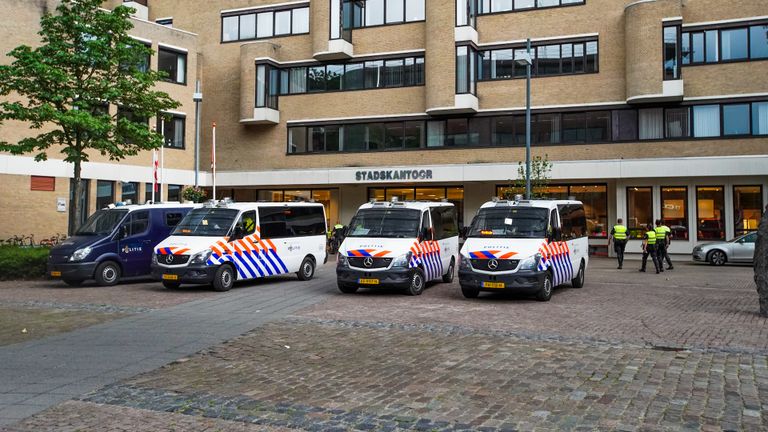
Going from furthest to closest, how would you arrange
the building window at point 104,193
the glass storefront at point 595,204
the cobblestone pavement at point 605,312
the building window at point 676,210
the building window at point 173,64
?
the building window at point 173,64
the building window at point 104,193
the glass storefront at point 595,204
the building window at point 676,210
the cobblestone pavement at point 605,312

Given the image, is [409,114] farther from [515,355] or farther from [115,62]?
[515,355]

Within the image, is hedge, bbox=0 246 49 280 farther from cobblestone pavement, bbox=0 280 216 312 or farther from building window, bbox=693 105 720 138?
building window, bbox=693 105 720 138

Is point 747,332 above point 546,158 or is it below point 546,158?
below

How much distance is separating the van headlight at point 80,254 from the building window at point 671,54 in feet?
74.6

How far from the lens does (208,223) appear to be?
1592 cm

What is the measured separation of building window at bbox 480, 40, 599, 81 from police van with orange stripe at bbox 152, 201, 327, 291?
15.2 m

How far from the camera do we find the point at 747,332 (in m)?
9.80

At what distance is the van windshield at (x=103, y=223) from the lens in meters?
16.8

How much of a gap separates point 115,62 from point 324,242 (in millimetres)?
8262

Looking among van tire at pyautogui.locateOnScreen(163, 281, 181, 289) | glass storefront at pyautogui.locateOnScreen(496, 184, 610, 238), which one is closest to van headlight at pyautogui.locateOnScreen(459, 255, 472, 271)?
van tire at pyautogui.locateOnScreen(163, 281, 181, 289)

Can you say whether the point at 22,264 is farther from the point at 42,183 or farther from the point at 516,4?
the point at 516,4

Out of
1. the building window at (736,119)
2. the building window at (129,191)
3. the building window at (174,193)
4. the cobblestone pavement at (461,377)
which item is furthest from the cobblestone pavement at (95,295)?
the building window at (736,119)

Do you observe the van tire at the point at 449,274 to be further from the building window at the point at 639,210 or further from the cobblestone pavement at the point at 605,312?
the building window at the point at 639,210

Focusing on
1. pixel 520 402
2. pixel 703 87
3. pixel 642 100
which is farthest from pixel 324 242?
pixel 703 87
